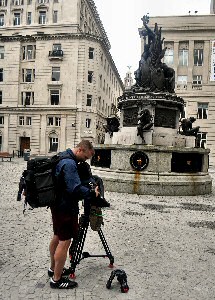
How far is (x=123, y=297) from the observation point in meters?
3.98

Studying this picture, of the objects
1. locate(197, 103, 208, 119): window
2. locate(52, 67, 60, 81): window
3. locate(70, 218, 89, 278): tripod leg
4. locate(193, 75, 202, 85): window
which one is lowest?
locate(70, 218, 89, 278): tripod leg

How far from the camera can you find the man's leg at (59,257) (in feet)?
13.4

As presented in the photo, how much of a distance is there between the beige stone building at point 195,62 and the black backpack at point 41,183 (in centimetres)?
4175

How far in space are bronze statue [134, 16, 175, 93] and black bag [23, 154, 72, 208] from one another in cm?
1070

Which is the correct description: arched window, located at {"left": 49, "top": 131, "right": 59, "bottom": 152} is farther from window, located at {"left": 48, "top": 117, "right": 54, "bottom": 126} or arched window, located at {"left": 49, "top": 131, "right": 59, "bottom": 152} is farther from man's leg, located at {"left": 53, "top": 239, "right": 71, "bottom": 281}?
man's leg, located at {"left": 53, "top": 239, "right": 71, "bottom": 281}

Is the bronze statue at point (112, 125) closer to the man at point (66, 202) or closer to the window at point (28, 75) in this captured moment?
the man at point (66, 202)

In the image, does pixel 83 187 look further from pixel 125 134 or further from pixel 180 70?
pixel 180 70

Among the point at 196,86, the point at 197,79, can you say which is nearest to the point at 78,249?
the point at 196,86

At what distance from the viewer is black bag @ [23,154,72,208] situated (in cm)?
384

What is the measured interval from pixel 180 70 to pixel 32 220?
136 ft

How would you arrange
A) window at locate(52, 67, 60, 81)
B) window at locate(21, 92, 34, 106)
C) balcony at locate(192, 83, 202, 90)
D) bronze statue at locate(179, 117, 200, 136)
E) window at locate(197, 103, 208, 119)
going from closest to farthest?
bronze statue at locate(179, 117, 200, 136) < window at locate(197, 103, 208, 119) < balcony at locate(192, 83, 202, 90) < window at locate(52, 67, 60, 81) < window at locate(21, 92, 34, 106)

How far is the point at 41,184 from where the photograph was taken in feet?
12.6

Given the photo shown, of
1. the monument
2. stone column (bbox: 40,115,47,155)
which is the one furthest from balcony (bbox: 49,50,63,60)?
the monument

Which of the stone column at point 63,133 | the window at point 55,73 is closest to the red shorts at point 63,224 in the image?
the stone column at point 63,133
